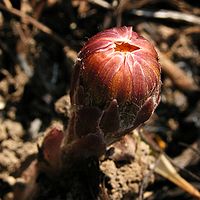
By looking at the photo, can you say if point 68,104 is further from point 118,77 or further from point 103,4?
point 118,77

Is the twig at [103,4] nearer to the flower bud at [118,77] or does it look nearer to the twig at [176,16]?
the twig at [176,16]

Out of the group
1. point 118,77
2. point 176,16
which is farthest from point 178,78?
point 118,77

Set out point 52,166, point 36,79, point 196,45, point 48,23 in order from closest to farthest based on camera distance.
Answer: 1. point 52,166
2. point 36,79
3. point 48,23
4. point 196,45

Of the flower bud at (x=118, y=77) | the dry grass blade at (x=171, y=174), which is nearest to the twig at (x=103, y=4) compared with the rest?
the dry grass blade at (x=171, y=174)

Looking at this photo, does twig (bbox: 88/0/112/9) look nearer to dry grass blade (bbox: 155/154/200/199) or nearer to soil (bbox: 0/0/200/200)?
soil (bbox: 0/0/200/200)

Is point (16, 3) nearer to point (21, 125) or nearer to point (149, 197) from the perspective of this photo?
point (21, 125)

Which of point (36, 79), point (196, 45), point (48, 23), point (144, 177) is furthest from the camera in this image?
point (196, 45)

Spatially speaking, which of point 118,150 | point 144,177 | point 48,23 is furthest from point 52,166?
point 48,23
